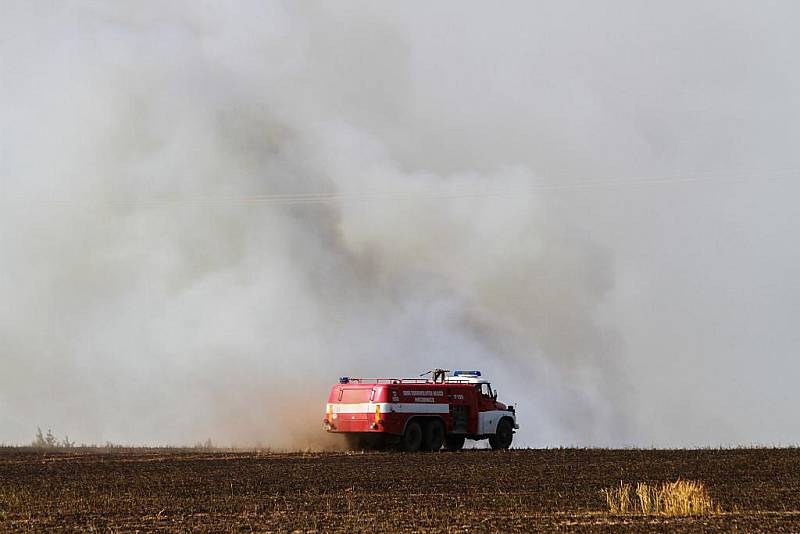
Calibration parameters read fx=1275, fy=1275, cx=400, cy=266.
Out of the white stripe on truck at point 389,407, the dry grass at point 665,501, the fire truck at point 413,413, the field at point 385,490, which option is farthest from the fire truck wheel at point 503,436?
the dry grass at point 665,501

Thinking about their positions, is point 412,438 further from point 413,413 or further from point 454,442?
point 454,442

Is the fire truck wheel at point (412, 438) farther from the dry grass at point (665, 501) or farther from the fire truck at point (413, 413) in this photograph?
the dry grass at point (665, 501)

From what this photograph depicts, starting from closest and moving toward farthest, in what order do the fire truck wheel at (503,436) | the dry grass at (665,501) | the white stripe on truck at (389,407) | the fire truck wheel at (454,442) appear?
the dry grass at (665,501)
the white stripe on truck at (389,407)
the fire truck wheel at (454,442)
the fire truck wheel at (503,436)

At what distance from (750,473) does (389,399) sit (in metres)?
16.0

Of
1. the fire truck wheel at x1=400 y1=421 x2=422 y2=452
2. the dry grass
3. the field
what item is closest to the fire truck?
the fire truck wheel at x1=400 y1=421 x2=422 y2=452

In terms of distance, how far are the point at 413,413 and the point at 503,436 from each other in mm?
5109

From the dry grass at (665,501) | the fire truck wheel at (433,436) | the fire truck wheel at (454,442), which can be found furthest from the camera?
the fire truck wheel at (454,442)

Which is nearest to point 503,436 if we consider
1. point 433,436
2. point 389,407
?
point 433,436

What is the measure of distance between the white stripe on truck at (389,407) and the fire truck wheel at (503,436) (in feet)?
9.84

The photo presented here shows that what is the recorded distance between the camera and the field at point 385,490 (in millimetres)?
23234

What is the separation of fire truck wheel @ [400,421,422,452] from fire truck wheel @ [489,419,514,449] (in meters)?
3.83

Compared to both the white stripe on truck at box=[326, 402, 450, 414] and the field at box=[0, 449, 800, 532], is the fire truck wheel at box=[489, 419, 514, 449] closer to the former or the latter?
the white stripe on truck at box=[326, 402, 450, 414]

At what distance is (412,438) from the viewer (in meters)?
46.5

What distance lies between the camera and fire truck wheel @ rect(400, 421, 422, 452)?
1816 inches
